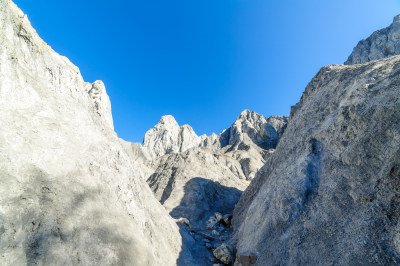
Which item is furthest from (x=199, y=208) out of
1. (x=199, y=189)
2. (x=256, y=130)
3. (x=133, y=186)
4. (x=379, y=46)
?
(x=379, y=46)

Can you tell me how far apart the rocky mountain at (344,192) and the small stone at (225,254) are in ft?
1.85

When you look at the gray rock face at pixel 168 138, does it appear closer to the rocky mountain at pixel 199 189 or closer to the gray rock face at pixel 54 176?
the rocky mountain at pixel 199 189

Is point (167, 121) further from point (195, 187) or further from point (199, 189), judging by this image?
point (199, 189)

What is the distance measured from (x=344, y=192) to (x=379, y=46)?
2414 inches

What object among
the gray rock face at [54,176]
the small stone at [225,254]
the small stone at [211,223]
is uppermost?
the gray rock face at [54,176]

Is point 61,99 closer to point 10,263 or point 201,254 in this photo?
point 10,263

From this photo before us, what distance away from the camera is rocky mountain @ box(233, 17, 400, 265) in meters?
4.11

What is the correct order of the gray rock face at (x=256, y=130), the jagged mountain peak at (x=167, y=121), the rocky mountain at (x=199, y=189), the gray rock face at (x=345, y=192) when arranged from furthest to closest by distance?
the jagged mountain peak at (x=167, y=121) < the gray rock face at (x=256, y=130) < the rocky mountain at (x=199, y=189) < the gray rock face at (x=345, y=192)

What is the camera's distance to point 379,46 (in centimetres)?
4506

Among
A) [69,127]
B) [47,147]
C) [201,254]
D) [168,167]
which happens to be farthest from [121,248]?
[168,167]

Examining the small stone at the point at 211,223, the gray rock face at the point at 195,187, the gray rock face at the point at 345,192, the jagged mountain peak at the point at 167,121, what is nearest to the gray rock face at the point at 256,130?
the jagged mountain peak at the point at 167,121

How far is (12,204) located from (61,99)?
3.62m

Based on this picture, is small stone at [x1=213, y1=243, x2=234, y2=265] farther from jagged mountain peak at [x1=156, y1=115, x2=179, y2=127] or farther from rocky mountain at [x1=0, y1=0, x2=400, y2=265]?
jagged mountain peak at [x1=156, y1=115, x2=179, y2=127]

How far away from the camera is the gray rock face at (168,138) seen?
234 ft
